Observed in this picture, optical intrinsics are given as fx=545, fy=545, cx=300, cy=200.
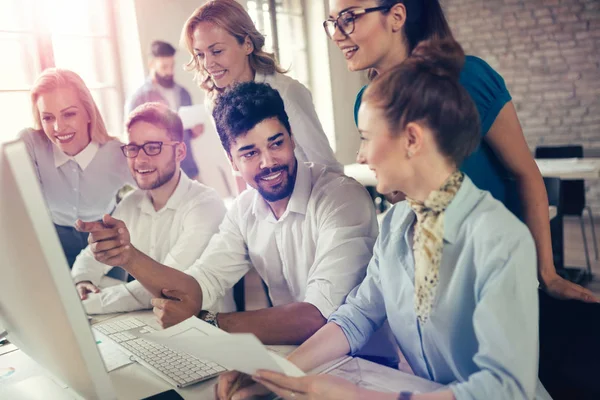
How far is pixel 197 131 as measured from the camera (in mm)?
1834

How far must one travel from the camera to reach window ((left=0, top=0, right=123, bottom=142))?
68.6 inches

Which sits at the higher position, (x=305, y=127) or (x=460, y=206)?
(x=305, y=127)

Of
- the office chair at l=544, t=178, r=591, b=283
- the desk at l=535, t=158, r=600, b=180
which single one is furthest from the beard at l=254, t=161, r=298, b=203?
the office chair at l=544, t=178, r=591, b=283

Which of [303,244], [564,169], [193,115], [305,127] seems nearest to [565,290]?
[303,244]

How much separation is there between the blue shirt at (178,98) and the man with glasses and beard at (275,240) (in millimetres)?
390

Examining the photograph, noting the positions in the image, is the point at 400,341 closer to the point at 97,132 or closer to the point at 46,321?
the point at 46,321

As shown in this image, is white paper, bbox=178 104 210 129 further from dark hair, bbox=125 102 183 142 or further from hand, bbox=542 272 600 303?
hand, bbox=542 272 600 303

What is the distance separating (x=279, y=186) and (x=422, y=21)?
0.52m

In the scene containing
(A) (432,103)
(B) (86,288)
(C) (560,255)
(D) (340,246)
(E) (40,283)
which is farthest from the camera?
(C) (560,255)

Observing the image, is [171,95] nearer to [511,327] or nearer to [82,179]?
[82,179]

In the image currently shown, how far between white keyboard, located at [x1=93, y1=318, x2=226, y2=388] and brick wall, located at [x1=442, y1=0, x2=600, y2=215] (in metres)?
3.95

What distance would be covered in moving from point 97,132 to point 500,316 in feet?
4.82

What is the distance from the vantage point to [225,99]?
54.6 inches

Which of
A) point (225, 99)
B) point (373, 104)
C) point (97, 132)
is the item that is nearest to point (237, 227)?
point (225, 99)
